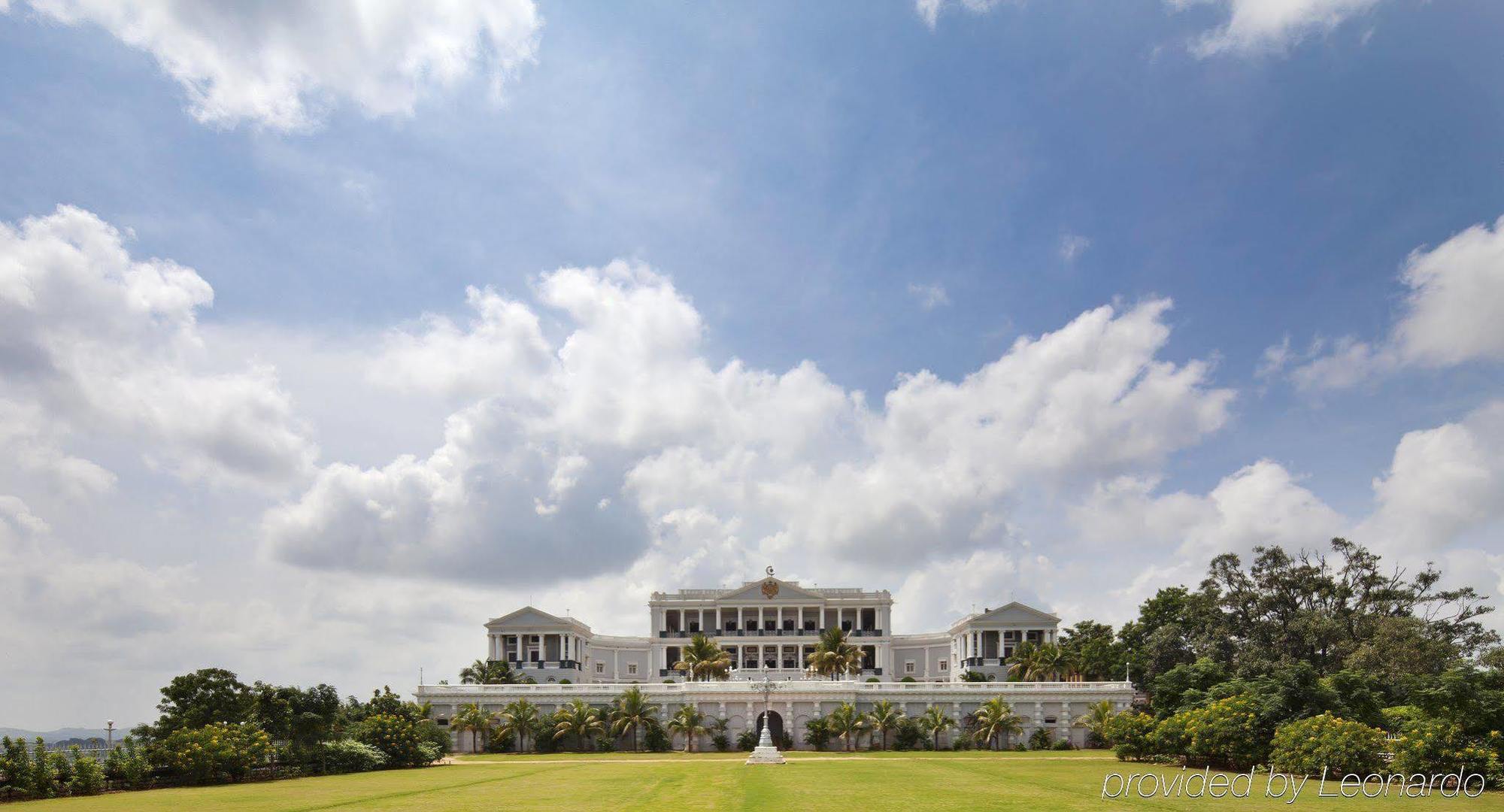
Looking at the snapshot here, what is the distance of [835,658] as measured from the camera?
85.2m

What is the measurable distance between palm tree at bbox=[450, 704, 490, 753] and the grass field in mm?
15408

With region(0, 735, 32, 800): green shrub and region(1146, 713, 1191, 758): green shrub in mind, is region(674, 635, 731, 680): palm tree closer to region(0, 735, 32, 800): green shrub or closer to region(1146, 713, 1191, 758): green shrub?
region(1146, 713, 1191, 758): green shrub

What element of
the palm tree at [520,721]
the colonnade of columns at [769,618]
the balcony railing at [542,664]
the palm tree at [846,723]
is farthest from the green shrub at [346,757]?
the colonnade of columns at [769,618]

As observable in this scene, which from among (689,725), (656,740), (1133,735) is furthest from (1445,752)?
(656,740)

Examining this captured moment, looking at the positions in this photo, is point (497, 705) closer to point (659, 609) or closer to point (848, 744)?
point (848, 744)

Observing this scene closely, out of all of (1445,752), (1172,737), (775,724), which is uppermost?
(1445,752)

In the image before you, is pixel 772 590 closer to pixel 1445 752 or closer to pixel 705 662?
pixel 705 662

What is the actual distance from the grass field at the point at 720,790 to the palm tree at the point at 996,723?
1322 centimetres

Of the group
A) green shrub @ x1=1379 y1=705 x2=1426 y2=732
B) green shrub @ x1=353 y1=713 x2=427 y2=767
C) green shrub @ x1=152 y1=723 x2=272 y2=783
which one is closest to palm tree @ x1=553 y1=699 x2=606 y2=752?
green shrub @ x1=353 y1=713 x2=427 y2=767

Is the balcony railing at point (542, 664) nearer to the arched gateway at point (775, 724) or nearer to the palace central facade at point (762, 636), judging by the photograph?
the palace central facade at point (762, 636)

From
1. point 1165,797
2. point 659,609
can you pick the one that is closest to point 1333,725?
point 1165,797

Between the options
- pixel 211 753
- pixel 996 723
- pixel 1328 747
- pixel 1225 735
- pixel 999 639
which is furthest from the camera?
pixel 999 639

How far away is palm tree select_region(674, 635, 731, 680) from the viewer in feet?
276

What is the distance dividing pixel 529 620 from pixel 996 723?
52171 millimetres
